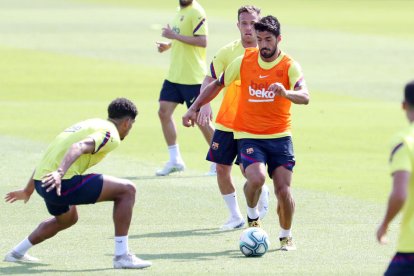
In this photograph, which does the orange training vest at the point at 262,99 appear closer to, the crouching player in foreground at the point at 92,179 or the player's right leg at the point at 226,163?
the player's right leg at the point at 226,163

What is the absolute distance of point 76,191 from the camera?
1015cm

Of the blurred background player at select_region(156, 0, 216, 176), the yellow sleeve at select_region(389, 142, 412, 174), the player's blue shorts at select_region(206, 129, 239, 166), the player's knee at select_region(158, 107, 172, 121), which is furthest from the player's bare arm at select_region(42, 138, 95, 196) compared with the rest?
the player's knee at select_region(158, 107, 172, 121)

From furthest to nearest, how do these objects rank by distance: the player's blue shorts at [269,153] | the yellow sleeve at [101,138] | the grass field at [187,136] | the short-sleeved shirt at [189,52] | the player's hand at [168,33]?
the short-sleeved shirt at [189,52] → the player's hand at [168,33] → the player's blue shorts at [269,153] → the grass field at [187,136] → the yellow sleeve at [101,138]

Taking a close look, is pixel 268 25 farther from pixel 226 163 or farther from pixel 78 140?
pixel 78 140

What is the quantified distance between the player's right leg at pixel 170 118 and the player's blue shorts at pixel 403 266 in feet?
29.5

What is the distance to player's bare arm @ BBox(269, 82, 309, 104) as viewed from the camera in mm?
10617

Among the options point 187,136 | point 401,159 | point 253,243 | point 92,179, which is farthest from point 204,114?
point 187,136

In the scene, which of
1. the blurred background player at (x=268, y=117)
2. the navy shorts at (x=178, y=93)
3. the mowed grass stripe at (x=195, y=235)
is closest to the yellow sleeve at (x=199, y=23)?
the navy shorts at (x=178, y=93)

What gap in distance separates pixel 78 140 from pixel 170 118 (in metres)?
6.52

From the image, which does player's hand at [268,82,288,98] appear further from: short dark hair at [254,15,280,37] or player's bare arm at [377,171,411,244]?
player's bare arm at [377,171,411,244]

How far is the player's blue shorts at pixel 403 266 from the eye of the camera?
7.56m

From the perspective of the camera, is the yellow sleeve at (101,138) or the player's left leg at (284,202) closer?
the yellow sleeve at (101,138)

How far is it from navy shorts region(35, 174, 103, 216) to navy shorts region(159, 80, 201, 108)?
654cm

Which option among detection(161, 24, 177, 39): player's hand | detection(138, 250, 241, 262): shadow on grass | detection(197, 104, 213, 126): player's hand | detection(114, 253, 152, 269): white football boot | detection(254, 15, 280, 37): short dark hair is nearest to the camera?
detection(114, 253, 152, 269): white football boot
